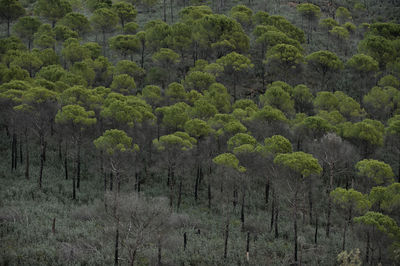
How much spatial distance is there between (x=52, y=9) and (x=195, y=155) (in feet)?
200

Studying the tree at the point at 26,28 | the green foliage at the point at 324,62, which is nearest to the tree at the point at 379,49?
the green foliage at the point at 324,62

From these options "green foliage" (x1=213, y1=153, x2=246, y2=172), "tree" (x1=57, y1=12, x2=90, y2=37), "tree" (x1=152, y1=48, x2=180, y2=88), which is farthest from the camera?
"tree" (x1=57, y1=12, x2=90, y2=37)

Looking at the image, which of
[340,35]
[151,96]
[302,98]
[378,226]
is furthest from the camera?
[340,35]

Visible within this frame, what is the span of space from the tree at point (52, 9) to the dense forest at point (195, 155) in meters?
7.35

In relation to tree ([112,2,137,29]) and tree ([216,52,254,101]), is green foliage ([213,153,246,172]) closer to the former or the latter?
tree ([216,52,254,101])

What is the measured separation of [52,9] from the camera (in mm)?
81938

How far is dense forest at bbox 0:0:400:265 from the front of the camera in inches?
1154

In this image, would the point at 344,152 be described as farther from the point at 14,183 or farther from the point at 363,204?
the point at 14,183

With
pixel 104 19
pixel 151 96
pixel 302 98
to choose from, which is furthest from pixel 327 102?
pixel 104 19

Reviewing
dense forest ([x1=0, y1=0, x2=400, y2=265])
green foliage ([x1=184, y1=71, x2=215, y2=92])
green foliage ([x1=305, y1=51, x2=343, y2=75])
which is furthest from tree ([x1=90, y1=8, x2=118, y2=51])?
green foliage ([x1=305, y1=51, x2=343, y2=75])

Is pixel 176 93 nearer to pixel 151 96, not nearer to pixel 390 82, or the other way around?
pixel 151 96

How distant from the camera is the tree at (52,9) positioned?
81938 mm

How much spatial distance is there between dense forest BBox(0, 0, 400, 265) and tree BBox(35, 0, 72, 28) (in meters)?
7.35

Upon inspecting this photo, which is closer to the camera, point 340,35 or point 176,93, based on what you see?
point 176,93
